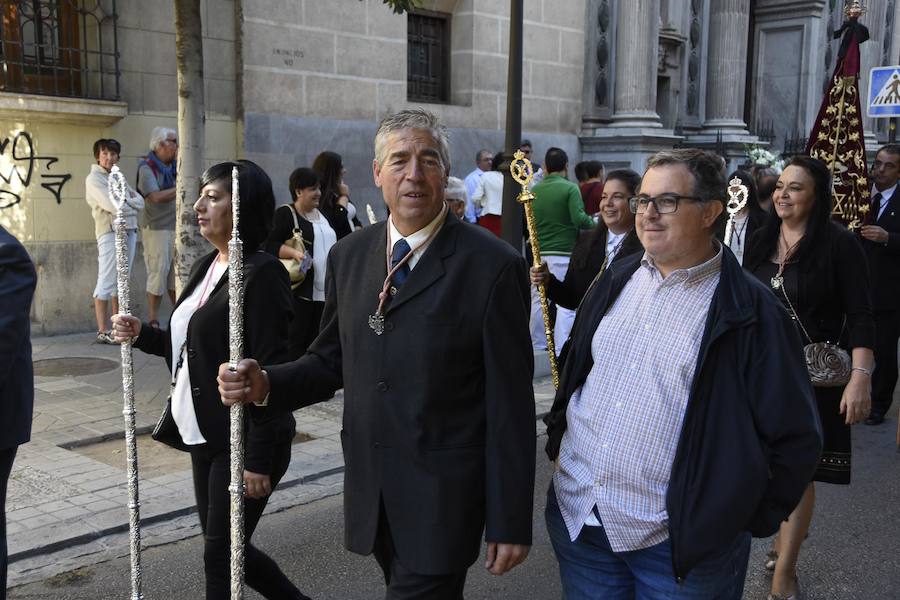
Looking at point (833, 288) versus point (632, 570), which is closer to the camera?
point (632, 570)

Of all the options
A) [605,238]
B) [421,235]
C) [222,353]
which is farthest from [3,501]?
[605,238]

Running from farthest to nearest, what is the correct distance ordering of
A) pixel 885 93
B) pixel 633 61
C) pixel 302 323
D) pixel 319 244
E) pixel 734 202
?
1. pixel 633 61
2. pixel 885 93
3. pixel 302 323
4. pixel 319 244
5. pixel 734 202

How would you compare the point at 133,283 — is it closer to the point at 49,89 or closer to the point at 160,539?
the point at 49,89

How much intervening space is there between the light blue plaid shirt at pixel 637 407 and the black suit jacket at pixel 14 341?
1838 millimetres

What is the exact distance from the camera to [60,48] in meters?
9.68

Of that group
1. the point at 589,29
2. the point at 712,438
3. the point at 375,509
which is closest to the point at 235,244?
the point at 375,509

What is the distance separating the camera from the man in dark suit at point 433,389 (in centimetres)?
262

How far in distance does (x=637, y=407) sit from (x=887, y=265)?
615 cm

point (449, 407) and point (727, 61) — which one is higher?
point (727, 61)

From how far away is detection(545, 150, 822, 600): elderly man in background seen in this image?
2.51 metres

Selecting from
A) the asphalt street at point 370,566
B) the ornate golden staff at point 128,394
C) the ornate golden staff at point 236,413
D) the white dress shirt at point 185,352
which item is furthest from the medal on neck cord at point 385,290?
the asphalt street at point 370,566

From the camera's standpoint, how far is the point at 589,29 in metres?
16.0

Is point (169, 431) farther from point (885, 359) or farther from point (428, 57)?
point (428, 57)

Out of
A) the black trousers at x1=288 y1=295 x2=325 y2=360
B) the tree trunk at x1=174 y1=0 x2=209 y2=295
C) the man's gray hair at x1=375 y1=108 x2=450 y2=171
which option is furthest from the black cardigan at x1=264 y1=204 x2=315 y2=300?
the man's gray hair at x1=375 y1=108 x2=450 y2=171
